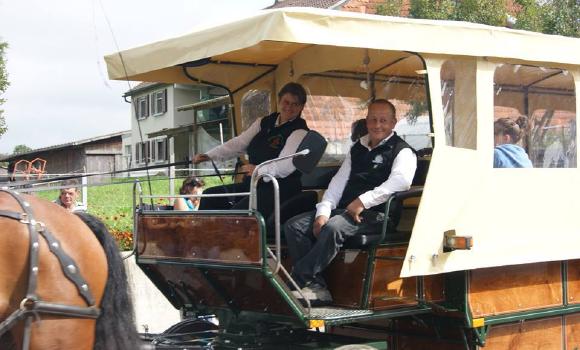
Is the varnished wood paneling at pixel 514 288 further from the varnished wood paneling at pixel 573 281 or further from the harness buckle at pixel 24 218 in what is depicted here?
the harness buckle at pixel 24 218

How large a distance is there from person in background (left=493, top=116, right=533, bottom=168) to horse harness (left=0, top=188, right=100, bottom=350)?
298cm

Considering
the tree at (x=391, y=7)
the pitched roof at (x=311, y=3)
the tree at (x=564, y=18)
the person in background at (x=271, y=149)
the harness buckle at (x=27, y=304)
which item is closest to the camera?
the harness buckle at (x=27, y=304)

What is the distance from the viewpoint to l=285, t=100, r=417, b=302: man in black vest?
5172mm

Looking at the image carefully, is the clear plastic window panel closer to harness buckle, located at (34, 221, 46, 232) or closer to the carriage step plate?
the carriage step plate

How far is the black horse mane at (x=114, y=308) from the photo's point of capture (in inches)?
166

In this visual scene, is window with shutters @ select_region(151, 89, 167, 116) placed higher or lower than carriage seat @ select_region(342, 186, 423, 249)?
higher

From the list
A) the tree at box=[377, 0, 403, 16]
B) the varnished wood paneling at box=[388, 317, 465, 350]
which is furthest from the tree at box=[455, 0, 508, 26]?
the varnished wood paneling at box=[388, 317, 465, 350]

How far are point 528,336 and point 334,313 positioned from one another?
→ 68.1 inches

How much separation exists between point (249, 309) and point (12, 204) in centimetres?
204

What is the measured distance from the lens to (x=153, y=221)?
571 centimetres

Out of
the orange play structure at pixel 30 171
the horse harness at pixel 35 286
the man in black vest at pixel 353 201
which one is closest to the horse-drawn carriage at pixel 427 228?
the man in black vest at pixel 353 201

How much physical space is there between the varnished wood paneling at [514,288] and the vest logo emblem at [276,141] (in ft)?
5.52

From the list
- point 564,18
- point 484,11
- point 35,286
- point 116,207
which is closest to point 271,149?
point 35,286

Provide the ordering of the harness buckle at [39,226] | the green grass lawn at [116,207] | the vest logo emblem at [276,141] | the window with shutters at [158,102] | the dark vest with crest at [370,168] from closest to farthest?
the harness buckle at [39,226] < the dark vest with crest at [370,168] < the vest logo emblem at [276,141] < the green grass lawn at [116,207] < the window with shutters at [158,102]
